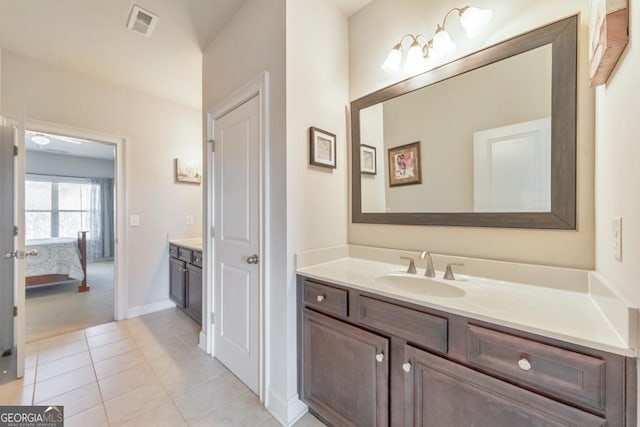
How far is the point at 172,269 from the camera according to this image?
3.18 meters

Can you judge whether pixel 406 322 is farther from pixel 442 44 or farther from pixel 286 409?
pixel 442 44

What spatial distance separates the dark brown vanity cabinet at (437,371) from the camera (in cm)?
71

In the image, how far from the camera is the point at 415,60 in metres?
1.53

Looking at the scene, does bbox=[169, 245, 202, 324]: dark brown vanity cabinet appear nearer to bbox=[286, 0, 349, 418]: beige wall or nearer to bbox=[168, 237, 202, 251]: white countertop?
bbox=[168, 237, 202, 251]: white countertop

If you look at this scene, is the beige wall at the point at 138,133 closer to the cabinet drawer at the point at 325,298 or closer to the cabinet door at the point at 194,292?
the cabinet door at the point at 194,292

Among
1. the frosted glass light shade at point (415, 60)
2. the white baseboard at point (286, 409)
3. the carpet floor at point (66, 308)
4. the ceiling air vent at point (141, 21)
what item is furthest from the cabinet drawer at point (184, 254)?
the frosted glass light shade at point (415, 60)

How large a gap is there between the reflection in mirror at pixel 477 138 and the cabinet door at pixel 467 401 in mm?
778

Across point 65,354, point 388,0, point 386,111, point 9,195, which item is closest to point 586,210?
point 386,111

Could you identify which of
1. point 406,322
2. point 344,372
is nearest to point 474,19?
point 406,322

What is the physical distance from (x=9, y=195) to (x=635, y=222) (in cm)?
368

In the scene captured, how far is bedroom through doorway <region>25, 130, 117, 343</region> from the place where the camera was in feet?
10.2

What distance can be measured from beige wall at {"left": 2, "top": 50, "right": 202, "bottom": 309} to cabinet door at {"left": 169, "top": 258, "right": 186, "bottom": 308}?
0.10 m

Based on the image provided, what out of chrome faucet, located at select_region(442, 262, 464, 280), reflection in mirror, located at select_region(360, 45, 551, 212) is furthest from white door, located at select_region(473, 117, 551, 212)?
chrome faucet, located at select_region(442, 262, 464, 280)

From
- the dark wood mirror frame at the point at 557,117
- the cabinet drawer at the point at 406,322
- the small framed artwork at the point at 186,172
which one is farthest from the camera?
the small framed artwork at the point at 186,172
